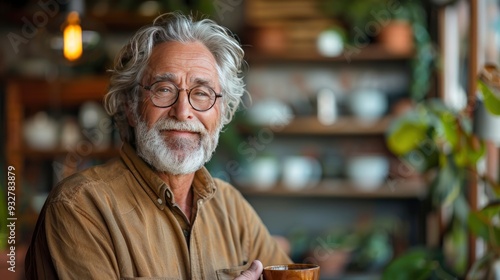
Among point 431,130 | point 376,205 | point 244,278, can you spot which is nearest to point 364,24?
point 376,205

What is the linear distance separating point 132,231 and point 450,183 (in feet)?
7.05

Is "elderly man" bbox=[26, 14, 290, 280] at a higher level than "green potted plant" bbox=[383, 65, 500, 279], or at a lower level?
higher

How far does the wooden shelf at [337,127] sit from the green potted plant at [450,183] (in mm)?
1038

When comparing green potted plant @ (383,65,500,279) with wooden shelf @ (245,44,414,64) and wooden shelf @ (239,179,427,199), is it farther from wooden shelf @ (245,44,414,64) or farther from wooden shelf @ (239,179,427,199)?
wooden shelf @ (245,44,414,64)

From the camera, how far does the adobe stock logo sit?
5176mm

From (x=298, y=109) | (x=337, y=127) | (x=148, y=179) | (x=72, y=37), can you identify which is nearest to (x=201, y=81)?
(x=148, y=179)

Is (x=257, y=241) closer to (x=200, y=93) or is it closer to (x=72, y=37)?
(x=200, y=93)

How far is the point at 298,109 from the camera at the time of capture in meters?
5.42

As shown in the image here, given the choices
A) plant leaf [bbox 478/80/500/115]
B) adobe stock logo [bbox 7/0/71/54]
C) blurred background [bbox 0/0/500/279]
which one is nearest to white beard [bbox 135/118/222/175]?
plant leaf [bbox 478/80/500/115]

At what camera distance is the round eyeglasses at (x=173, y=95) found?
197cm

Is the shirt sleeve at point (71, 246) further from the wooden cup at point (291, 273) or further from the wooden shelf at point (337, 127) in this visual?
the wooden shelf at point (337, 127)

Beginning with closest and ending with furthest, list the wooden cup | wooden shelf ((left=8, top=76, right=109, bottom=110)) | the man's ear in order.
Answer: the wooden cup
the man's ear
wooden shelf ((left=8, top=76, right=109, bottom=110))

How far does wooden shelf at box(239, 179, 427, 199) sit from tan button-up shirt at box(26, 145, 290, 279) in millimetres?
3071

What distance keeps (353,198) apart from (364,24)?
1.14m
